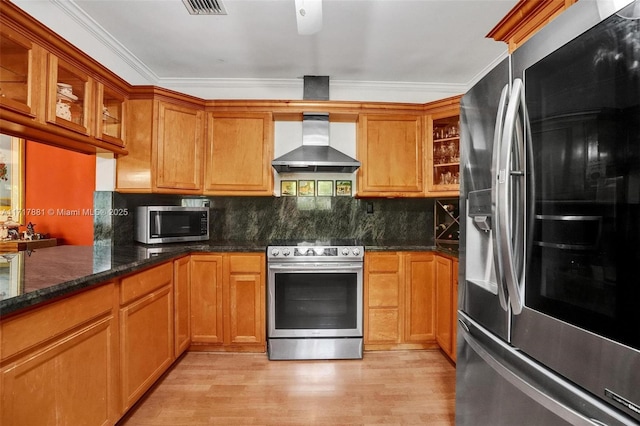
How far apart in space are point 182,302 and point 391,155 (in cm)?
234

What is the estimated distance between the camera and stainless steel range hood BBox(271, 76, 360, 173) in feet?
8.84

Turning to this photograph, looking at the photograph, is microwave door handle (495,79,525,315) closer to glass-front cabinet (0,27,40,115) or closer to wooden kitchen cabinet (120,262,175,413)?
wooden kitchen cabinet (120,262,175,413)

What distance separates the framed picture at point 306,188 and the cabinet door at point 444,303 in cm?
Result: 143

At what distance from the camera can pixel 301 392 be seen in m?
2.03

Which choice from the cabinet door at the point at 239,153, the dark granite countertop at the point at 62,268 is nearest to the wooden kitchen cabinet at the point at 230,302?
the dark granite countertop at the point at 62,268

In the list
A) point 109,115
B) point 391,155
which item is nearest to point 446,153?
point 391,155

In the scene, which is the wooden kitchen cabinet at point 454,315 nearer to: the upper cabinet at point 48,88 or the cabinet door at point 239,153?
the cabinet door at point 239,153

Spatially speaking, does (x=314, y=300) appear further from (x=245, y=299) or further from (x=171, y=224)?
(x=171, y=224)

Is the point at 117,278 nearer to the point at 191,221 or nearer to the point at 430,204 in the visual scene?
the point at 191,221

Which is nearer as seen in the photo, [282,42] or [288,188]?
[282,42]

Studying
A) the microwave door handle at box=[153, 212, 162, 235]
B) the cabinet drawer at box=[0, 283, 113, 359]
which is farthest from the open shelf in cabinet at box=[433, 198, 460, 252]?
the cabinet drawer at box=[0, 283, 113, 359]

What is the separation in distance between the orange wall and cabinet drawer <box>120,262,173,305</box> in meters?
1.04

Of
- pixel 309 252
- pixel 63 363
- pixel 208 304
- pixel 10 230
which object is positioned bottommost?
pixel 208 304

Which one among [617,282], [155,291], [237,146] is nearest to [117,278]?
[155,291]
